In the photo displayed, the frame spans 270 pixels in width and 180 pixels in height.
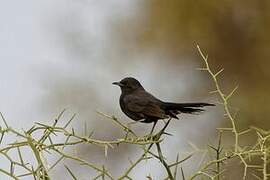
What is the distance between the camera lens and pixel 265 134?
5.35 ft

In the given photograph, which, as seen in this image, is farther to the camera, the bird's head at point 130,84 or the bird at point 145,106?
the bird's head at point 130,84

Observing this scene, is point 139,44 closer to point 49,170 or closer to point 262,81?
point 262,81

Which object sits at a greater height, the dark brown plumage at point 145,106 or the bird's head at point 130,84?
the bird's head at point 130,84

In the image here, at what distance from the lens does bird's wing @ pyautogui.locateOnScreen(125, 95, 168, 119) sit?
223 cm

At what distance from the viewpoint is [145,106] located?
2305 millimetres

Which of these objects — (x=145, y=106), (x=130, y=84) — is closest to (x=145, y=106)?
(x=145, y=106)

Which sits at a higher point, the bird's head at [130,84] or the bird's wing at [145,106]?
the bird's head at [130,84]

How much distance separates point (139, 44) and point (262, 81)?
3.10ft

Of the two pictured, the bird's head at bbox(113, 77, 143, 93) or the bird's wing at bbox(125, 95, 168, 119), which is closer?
the bird's wing at bbox(125, 95, 168, 119)

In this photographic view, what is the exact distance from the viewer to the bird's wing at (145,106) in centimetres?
223

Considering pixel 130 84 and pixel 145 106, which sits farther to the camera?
pixel 130 84

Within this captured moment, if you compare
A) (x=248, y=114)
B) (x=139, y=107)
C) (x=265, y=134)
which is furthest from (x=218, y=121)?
(x=265, y=134)

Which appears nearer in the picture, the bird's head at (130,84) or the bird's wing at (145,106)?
the bird's wing at (145,106)

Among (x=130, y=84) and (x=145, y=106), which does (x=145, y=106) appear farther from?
(x=130, y=84)
